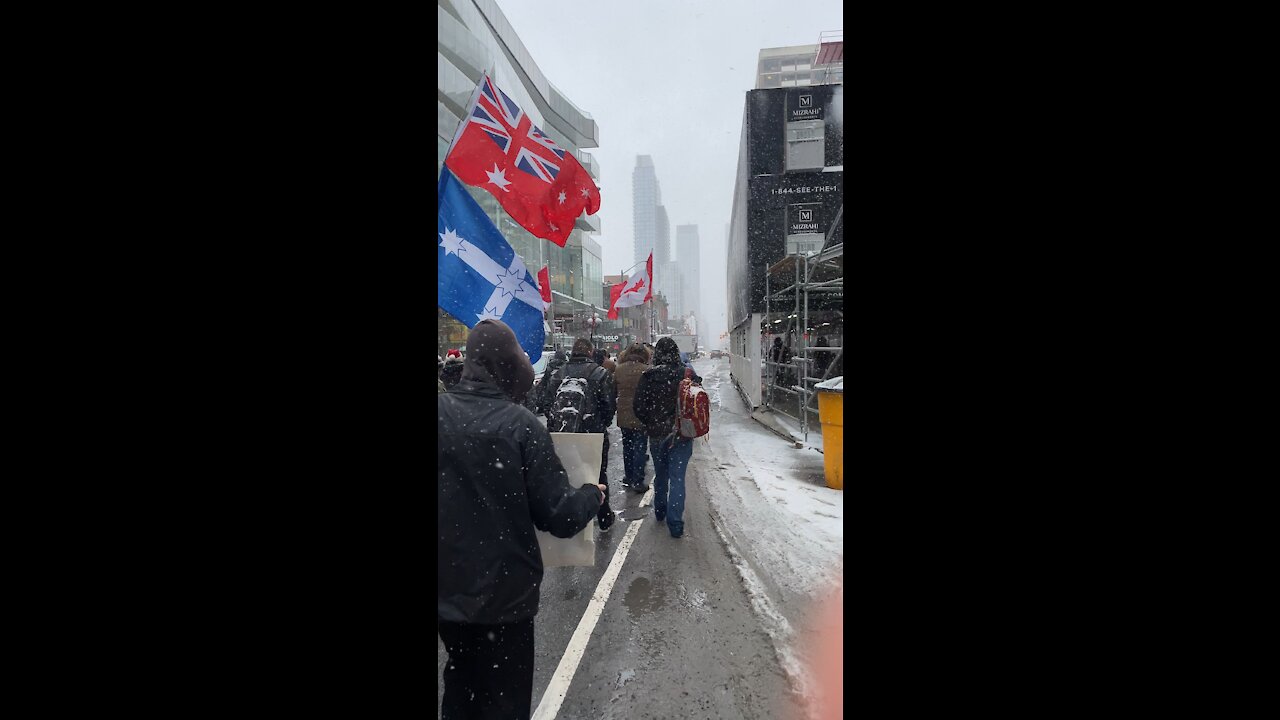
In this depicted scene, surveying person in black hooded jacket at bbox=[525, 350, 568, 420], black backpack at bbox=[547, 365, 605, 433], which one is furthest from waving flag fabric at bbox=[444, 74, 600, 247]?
person in black hooded jacket at bbox=[525, 350, 568, 420]

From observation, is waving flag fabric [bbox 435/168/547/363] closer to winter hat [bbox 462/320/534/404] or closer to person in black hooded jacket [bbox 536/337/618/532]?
winter hat [bbox 462/320/534/404]

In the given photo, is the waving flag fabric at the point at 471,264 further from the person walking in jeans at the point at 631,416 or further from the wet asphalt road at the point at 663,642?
the person walking in jeans at the point at 631,416

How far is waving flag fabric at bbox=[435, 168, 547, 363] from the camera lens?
225cm

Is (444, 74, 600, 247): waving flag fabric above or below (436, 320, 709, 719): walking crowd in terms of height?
above

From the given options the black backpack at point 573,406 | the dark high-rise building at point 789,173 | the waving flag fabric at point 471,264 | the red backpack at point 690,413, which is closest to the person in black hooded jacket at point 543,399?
the black backpack at point 573,406

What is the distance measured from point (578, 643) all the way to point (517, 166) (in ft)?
9.61

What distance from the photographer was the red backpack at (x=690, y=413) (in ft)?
15.4

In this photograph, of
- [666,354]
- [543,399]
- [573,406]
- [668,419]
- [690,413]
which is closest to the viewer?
[573,406]

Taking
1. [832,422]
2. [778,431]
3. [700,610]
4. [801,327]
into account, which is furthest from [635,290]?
[700,610]

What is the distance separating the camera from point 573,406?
4508mm

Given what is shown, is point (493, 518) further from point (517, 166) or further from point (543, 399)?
point (543, 399)

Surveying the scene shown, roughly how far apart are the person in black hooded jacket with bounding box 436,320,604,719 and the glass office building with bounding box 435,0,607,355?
46.8 inches
